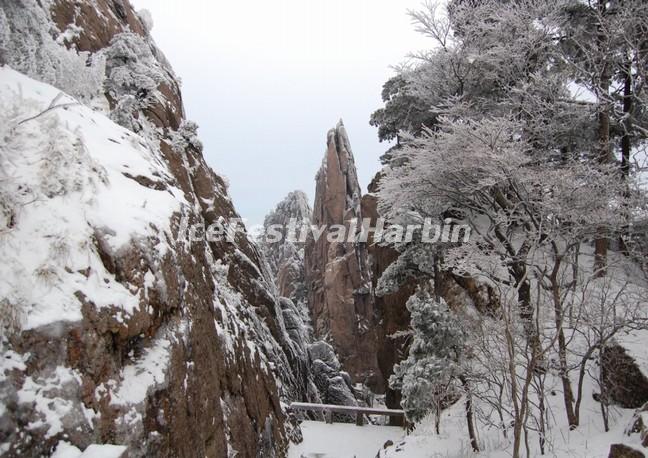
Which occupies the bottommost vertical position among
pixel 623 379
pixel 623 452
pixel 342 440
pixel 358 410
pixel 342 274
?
pixel 342 440

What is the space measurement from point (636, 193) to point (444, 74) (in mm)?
5958

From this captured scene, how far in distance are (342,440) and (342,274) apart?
71.6 ft

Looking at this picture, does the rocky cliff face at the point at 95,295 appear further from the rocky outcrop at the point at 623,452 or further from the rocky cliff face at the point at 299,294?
the rocky cliff face at the point at 299,294

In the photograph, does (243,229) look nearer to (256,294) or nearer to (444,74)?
(256,294)

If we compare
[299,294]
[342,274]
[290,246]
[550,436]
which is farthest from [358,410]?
[290,246]

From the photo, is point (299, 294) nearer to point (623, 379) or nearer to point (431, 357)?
point (431, 357)

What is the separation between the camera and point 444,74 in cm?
1233

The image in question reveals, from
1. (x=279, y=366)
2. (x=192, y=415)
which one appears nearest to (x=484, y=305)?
(x=279, y=366)

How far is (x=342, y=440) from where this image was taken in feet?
37.5

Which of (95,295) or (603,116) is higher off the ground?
(603,116)

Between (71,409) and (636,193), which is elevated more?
(636,193)

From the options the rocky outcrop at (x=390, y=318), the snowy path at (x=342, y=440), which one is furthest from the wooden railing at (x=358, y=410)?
the rocky outcrop at (x=390, y=318)

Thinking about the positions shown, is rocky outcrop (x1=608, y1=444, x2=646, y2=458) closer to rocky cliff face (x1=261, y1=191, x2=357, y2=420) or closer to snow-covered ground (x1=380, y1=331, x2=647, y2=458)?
snow-covered ground (x1=380, y1=331, x2=647, y2=458)

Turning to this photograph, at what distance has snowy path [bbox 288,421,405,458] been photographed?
10.2 metres
